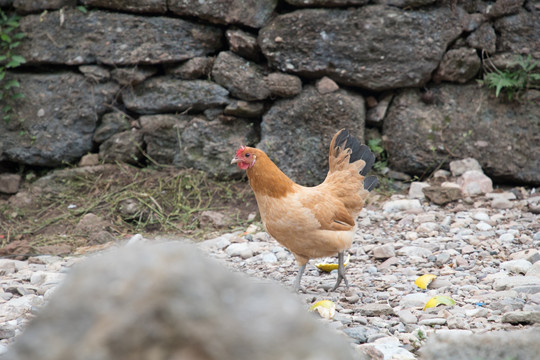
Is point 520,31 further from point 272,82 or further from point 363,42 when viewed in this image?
point 272,82

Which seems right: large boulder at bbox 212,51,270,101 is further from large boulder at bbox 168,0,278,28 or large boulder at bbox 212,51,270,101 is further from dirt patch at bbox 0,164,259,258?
dirt patch at bbox 0,164,259,258

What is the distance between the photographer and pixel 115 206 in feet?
20.2

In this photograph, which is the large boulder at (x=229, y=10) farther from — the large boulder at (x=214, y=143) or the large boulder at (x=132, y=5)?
the large boulder at (x=214, y=143)

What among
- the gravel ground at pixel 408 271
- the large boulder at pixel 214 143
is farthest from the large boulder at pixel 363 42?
the gravel ground at pixel 408 271

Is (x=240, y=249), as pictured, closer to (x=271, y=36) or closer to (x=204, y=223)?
(x=204, y=223)

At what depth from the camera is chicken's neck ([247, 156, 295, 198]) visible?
408 cm

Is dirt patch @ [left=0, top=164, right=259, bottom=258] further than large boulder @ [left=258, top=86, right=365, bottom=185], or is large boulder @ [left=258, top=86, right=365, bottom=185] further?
large boulder @ [left=258, top=86, right=365, bottom=185]

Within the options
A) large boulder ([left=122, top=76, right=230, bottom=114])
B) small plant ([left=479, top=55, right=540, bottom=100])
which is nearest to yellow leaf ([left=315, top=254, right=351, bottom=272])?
large boulder ([left=122, top=76, right=230, bottom=114])

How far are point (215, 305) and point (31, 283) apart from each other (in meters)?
3.56

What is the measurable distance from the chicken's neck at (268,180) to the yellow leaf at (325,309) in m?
1.00

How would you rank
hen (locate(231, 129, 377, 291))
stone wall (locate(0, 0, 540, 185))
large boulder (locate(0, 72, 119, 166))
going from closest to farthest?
hen (locate(231, 129, 377, 291))
stone wall (locate(0, 0, 540, 185))
large boulder (locate(0, 72, 119, 166))

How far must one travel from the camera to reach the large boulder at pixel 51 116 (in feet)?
21.4

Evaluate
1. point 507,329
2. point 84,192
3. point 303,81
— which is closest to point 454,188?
point 303,81

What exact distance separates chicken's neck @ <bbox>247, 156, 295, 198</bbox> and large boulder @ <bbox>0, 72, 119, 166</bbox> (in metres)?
3.25
